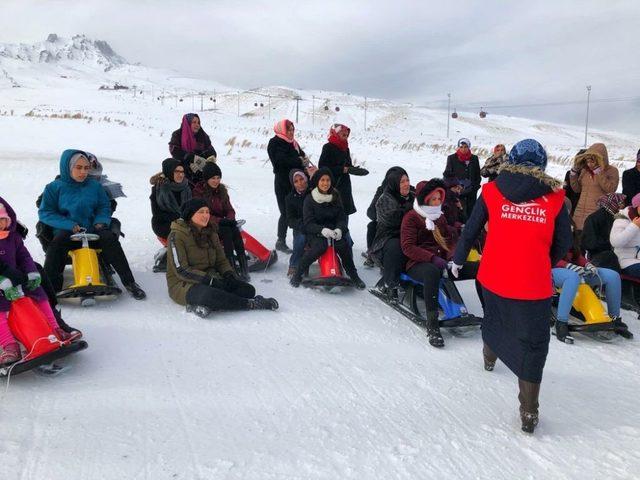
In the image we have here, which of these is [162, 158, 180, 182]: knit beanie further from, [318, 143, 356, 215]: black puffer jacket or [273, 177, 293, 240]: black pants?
[318, 143, 356, 215]: black puffer jacket

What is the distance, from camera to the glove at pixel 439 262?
4.71 meters

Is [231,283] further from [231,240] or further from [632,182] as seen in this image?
[632,182]

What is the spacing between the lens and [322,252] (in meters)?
5.68

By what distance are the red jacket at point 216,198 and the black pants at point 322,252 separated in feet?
3.60

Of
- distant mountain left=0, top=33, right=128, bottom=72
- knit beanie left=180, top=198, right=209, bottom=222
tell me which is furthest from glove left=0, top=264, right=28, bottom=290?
distant mountain left=0, top=33, right=128, bottom=72

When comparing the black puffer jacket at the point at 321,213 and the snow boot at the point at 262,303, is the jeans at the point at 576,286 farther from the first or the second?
the snow boot at the point at 262,303

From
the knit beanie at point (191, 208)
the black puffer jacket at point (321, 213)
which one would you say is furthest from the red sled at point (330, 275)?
the knit beanie at point (191, 208)

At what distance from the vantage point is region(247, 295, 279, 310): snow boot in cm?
486

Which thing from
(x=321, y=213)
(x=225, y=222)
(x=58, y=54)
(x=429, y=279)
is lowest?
(x=429, y=279)

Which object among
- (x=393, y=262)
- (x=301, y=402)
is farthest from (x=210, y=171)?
(x=301, y=402)

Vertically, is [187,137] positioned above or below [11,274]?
above

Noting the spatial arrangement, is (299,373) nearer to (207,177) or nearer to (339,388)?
(339,388)

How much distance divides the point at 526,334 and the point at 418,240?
6.72 ft

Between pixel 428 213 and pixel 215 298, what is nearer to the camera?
pixel 215 298
